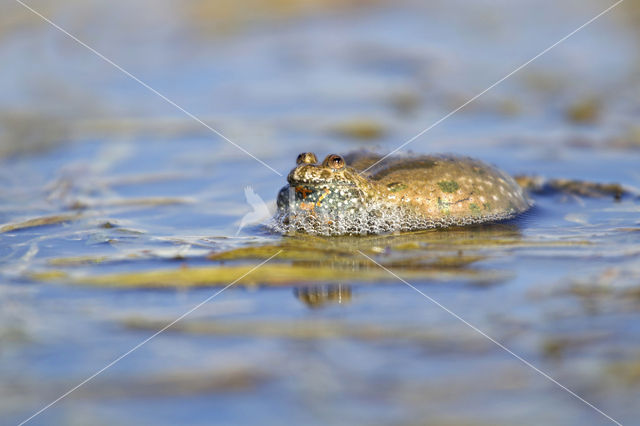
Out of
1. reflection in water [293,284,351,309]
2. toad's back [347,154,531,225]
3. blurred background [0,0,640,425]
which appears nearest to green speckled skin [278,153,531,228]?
toad's back [347,154,531,225]

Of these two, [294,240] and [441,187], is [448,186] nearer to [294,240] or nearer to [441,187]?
[441,187]

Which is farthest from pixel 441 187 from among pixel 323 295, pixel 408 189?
pixel 323 295

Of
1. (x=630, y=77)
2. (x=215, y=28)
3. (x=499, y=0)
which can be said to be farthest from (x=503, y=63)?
(x=215, y=28)

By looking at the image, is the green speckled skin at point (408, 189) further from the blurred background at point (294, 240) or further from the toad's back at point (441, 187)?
the blurred background at point (294, 240)

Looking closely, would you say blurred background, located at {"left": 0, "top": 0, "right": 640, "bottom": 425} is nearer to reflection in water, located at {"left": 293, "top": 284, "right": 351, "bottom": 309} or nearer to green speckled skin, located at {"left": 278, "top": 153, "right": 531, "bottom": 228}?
reflection in water, located at {"left": 293, "top": 284, "right": 351, "bottom": 309}

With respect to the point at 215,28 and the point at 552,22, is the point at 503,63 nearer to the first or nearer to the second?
the point at 552,22

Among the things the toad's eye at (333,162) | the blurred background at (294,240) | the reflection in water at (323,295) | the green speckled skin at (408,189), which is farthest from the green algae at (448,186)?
the reflection in water at (323,295)
